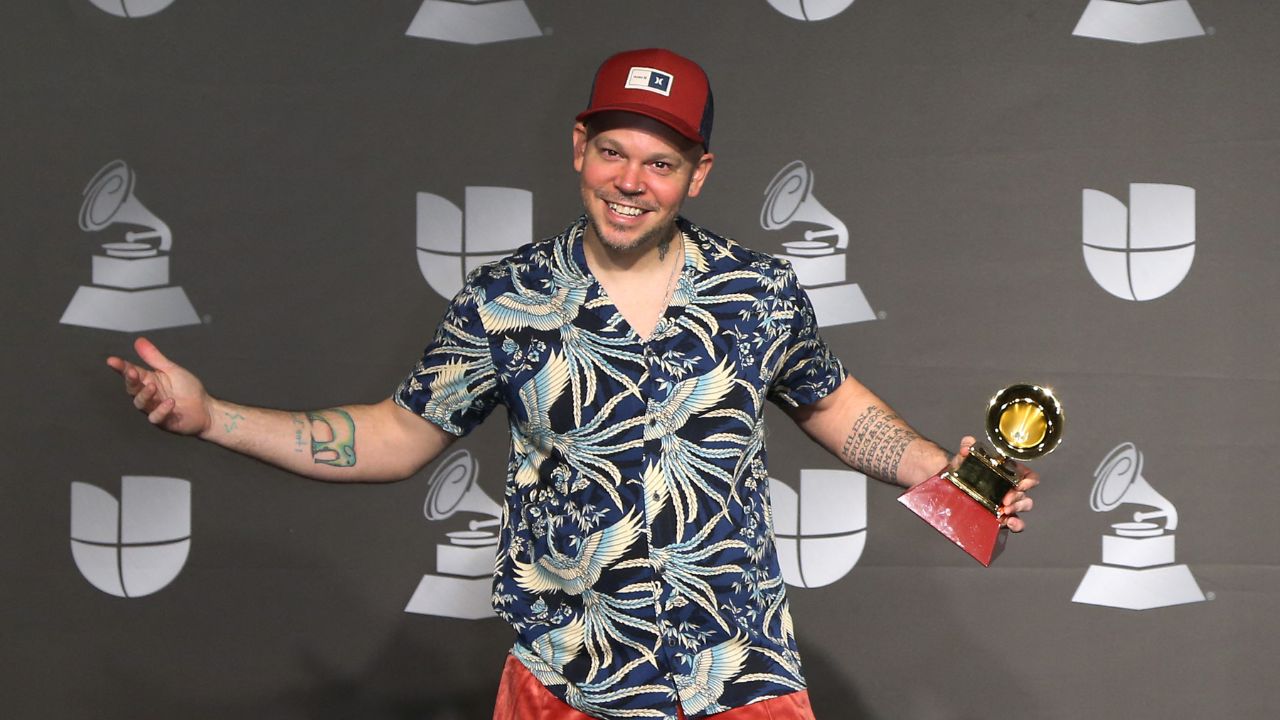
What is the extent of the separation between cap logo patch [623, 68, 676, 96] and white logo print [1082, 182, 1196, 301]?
5.48ft

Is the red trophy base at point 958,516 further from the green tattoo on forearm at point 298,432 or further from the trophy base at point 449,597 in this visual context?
the trophy base at point 449,597

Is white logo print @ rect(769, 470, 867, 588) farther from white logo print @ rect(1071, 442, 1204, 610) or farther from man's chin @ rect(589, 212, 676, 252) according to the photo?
man's chin @ rect(589, 212, 676, 252)

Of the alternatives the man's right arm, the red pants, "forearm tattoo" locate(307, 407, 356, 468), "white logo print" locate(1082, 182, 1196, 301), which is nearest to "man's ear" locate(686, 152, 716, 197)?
the man's right arm

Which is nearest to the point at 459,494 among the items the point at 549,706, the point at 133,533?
the point at 133,533

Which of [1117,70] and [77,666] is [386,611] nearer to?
[77,666]

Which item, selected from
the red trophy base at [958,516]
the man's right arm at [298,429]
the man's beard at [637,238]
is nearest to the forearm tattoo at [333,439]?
the man's right arm at [298,429]

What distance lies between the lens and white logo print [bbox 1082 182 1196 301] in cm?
318

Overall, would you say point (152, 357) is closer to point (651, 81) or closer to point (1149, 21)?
point (651, 81)

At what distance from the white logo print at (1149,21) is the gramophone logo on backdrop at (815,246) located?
851 millimetres

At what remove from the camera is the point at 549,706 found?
201 centimetres

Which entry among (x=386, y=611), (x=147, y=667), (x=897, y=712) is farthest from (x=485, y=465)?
(x=897, y=712)

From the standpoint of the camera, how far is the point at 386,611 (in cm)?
333

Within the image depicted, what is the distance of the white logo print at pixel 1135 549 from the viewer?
3236 millimetres

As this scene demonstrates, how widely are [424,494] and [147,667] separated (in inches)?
35.2
